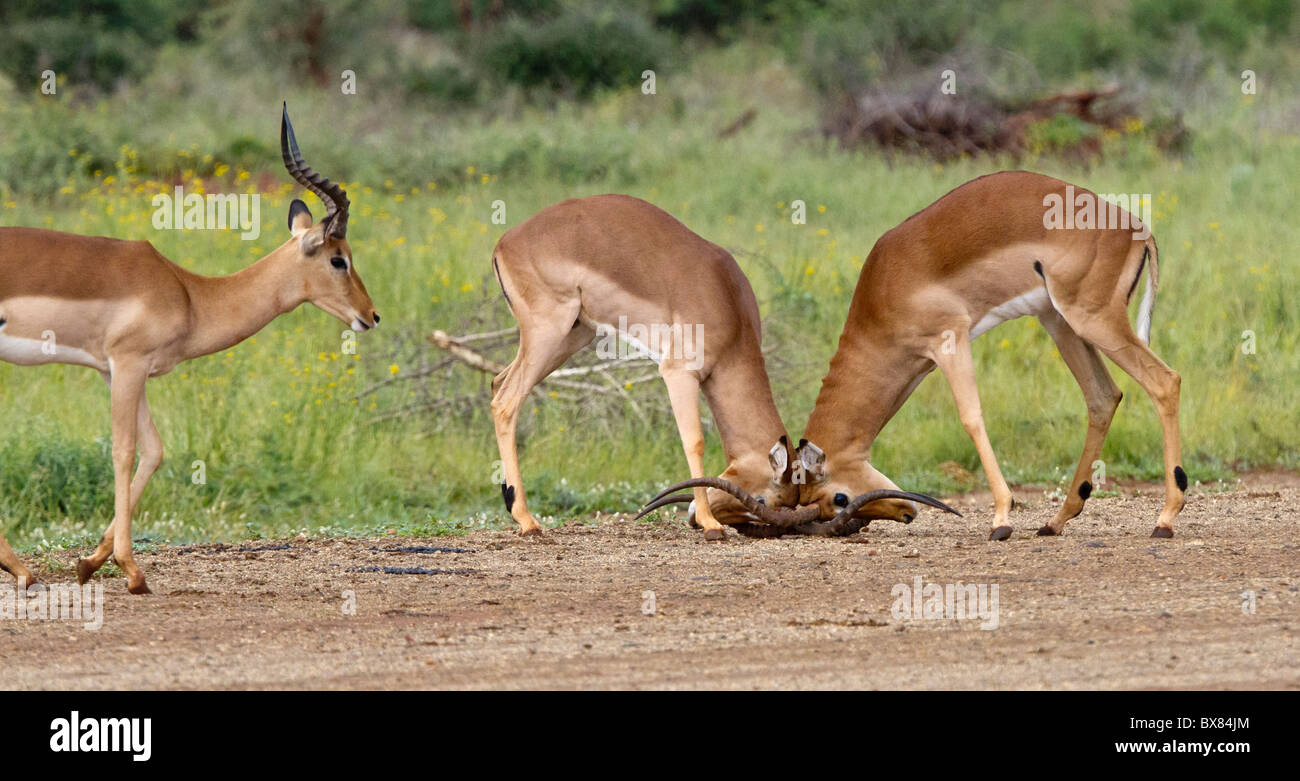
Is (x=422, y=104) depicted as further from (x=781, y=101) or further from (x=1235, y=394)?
(x=1235, y=394)

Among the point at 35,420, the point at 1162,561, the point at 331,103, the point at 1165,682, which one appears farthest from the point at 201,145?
the point at 1165,682

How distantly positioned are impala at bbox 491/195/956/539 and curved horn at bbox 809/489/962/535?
12cm

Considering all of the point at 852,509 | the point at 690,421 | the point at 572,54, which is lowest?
the point at 852,509

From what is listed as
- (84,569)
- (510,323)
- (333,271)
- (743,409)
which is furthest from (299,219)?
(510,323)

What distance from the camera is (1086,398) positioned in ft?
30.4

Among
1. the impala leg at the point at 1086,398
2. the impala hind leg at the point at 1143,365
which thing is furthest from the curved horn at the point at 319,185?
the impala leg at the point at 1086,398

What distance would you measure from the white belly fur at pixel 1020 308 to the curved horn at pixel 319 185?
3595 mm

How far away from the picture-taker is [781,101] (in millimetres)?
29219

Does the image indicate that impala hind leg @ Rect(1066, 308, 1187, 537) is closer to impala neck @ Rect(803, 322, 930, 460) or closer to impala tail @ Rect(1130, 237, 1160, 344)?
impala tail @ Rect(1130, 237, 1160, 344)

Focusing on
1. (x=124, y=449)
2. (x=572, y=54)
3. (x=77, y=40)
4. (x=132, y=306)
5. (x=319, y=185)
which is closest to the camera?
(x=124, y=449)

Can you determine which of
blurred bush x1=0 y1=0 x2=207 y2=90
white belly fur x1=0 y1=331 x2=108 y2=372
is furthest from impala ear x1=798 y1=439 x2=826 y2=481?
blurred bush x1=0 y1=0 x2=207 y2=90

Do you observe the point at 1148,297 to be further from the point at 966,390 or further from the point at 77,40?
the point at 77,40

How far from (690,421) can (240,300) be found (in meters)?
2.71

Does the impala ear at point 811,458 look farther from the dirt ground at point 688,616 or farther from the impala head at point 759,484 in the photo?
the dirt ground at point 688,616
